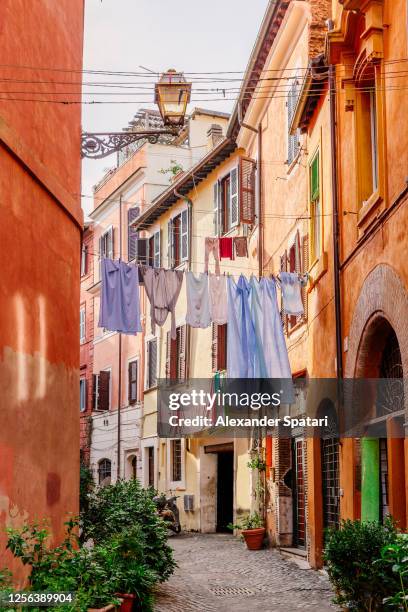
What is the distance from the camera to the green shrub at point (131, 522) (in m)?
11.6

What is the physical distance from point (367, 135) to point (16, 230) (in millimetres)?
5296

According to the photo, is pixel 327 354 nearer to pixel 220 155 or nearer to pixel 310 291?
pixel 310 291

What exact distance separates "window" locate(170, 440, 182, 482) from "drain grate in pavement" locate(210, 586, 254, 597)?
13018 millimetres

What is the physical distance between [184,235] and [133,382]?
226 inches

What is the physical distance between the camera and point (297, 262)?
1700 cm

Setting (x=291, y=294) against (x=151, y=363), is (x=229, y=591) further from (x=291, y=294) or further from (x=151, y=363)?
(x=151, y=363)

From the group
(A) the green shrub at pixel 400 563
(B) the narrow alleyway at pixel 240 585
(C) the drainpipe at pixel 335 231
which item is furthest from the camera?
(C) the drainpipe at pixel 335 231

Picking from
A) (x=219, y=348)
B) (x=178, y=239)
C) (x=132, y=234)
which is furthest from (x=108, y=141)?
(x=132, y=234)

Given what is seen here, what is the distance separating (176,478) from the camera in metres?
26.4

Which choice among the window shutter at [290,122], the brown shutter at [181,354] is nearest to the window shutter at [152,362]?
the brown shutter at [181,354]

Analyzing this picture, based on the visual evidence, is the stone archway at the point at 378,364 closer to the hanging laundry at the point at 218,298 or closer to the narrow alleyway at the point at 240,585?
the narrow alleyway at the point at 240,585

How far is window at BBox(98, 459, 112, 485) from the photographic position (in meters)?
31.9

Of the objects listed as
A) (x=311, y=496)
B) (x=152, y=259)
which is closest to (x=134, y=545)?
(x=311, y=496)

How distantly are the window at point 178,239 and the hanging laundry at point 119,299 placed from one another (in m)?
11.1
